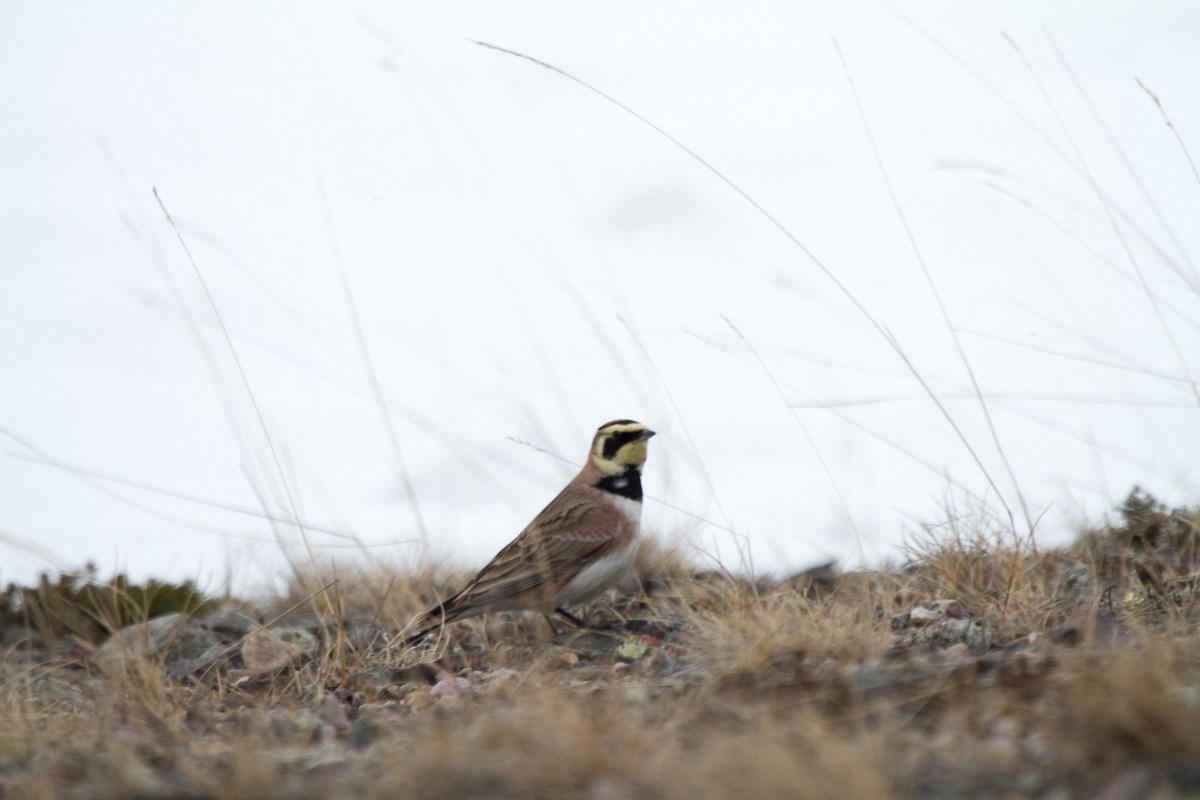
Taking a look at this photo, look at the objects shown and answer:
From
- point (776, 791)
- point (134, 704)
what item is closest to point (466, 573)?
point (134, 704)

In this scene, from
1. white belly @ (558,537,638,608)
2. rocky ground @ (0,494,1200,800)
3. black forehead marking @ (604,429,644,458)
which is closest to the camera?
rocky ground @ (0,494,1200,800)

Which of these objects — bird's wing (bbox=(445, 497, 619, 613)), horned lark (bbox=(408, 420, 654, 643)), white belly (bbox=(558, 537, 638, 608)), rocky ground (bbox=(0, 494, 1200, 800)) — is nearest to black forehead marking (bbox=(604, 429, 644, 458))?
horned lark (bbox=(408, 420, 654, 643))

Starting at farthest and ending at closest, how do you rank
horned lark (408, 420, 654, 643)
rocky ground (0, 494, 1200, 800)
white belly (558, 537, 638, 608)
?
white belly (558, 537, 638, 608), horned lark (408, 420, 654, 643), rocky ground (0, 494, 1200, 800)

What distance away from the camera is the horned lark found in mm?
6500

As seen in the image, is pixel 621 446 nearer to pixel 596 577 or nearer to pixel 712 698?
pixel 596 577

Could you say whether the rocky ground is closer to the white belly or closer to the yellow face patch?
the white belly

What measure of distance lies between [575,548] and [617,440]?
2.77ft

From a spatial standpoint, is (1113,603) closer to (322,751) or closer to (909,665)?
(909,665)

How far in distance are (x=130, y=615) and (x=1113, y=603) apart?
5.57 m

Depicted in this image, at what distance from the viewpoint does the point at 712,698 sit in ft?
12.8

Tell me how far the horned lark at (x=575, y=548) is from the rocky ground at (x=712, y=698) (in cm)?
26

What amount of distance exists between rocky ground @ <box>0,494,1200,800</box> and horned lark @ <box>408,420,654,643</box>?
26 cm

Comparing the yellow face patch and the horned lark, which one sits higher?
the yellow face patch

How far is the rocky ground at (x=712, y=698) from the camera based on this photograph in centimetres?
307
